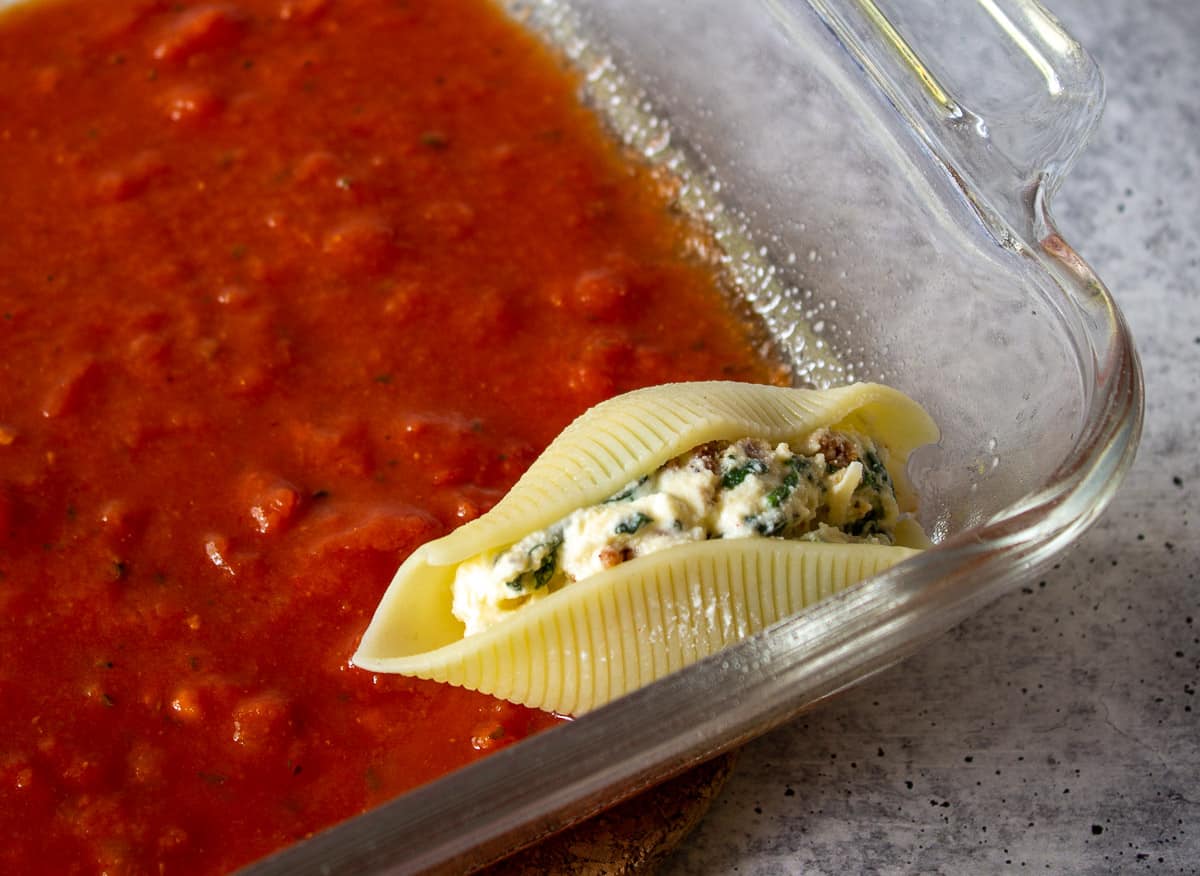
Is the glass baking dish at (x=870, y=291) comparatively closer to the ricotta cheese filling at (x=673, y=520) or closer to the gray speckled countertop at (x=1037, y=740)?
the ricotta cheese filling at (x=673, y=520)

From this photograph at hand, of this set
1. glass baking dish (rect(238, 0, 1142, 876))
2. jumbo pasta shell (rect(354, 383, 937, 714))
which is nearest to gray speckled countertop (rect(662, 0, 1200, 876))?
glass baking dish (rect(238, 0, 1142, 876))

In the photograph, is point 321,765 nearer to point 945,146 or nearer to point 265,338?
point 265,338

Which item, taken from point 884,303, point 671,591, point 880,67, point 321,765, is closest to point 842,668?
point 671,591

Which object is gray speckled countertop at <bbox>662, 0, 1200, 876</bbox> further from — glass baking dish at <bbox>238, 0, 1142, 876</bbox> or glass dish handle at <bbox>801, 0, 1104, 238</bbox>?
glass dish handle at <bbox>801, 0, 1104, 238</bbox>

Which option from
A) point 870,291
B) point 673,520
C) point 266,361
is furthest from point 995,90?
point 266,361

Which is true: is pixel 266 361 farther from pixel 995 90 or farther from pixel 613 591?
pixel 995 90

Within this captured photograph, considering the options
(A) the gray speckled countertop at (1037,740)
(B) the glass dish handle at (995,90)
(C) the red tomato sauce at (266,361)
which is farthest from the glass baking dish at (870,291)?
(A) the gray speckled countertop at (1037,740)
